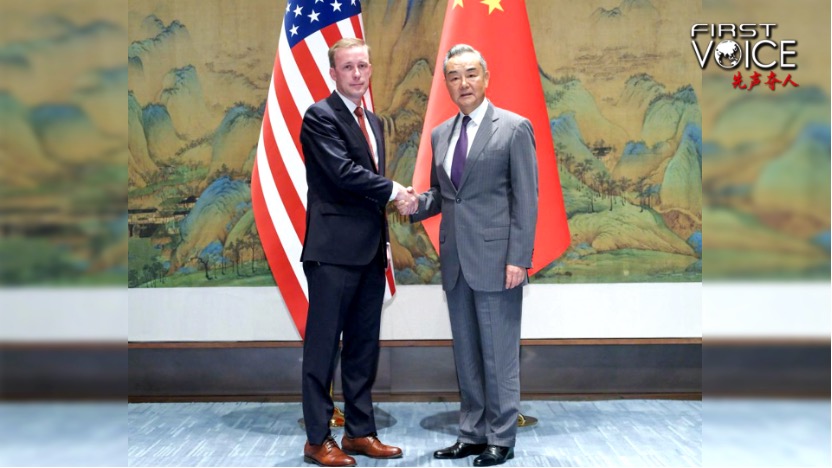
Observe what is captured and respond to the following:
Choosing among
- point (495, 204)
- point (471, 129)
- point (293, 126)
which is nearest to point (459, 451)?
point (495, 204)

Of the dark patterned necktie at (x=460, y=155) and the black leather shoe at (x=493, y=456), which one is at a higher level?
the dark patterned necktie at (x=460, y=155)

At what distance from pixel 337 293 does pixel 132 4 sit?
2.57m

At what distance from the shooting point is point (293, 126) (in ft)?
12.7

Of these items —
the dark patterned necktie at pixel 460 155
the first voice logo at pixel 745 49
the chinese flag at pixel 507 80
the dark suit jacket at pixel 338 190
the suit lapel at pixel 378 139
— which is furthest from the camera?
the first voice logo at pixel 745 49

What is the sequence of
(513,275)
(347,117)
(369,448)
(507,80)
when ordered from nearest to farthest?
1. (513,275)
2. (347,117)
3. (369,448)
4. (507,80)

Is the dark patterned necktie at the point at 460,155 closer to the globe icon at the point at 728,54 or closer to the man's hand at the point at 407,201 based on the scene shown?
the man's hand at the point at 407,201

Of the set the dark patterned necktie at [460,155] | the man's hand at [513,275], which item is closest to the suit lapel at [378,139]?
the dark patterned necktie at [460,155]

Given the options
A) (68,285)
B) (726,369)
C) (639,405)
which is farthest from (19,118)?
(639,405)

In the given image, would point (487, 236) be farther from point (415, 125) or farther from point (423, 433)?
point (415, 125)

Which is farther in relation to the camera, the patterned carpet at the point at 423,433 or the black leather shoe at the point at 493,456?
the patterned carpet at the point at 423,433

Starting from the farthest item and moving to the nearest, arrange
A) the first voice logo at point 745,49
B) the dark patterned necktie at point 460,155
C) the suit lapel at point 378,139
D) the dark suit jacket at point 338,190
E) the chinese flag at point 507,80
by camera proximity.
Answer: the first voice logo at point 745,49 < the chinese flag at point 507,80 < the suit lapel at point 378,139 < the dark patterned necktie at point 460,155 < the dark suit jacket at point 338,190

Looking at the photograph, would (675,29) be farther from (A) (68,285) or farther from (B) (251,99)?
(A) (68,285)

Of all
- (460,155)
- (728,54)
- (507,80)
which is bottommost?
(460,155)

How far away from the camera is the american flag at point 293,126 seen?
382 centimetres
